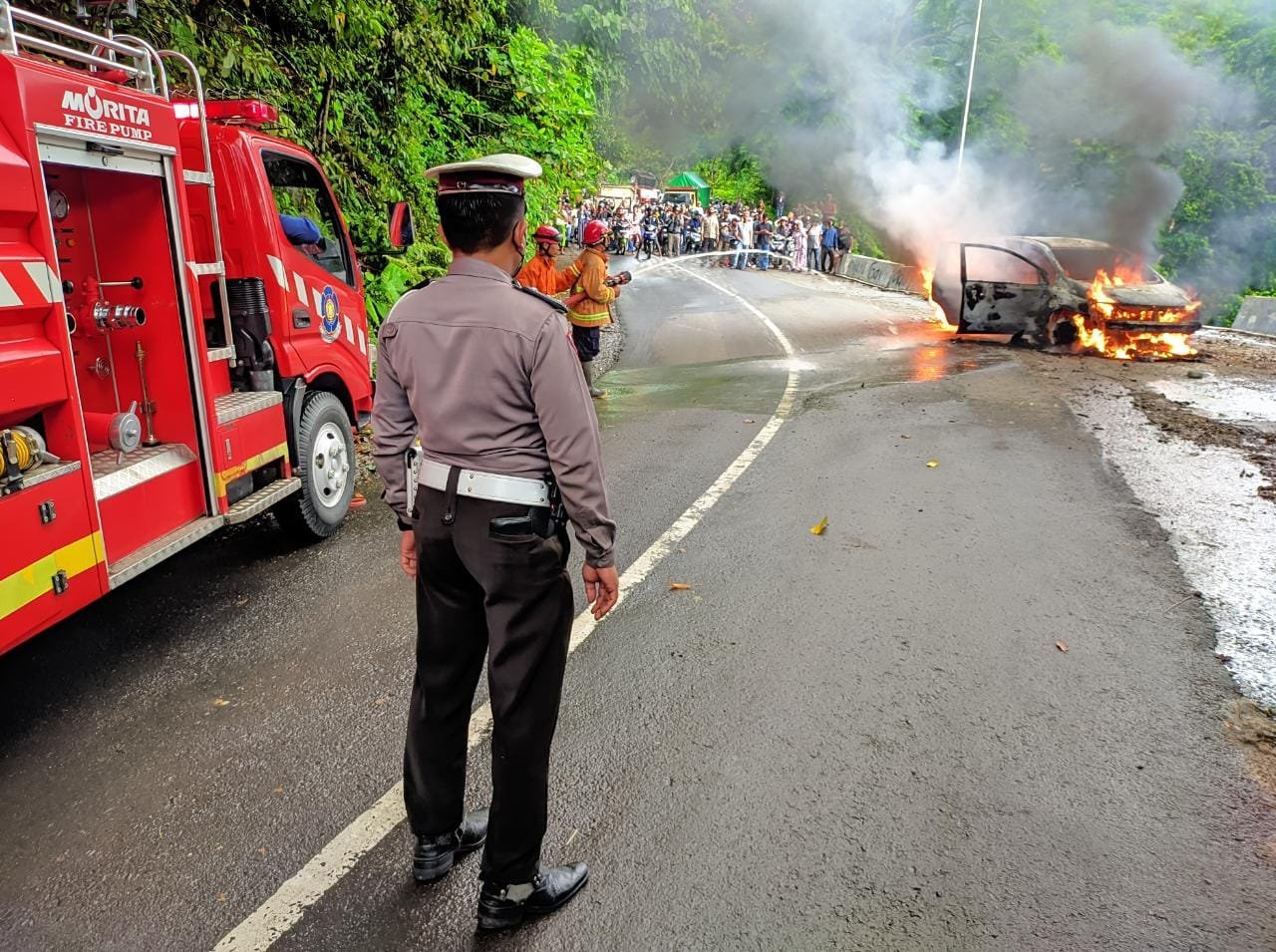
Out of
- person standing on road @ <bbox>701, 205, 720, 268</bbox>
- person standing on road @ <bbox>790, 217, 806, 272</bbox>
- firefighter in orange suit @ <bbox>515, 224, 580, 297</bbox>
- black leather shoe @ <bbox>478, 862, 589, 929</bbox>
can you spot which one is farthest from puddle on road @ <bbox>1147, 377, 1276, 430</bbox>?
person standing on road @ <bbox>701, 205, 720, 268</bbox>

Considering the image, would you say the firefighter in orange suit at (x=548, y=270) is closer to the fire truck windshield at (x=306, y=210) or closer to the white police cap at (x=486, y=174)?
the fire truck windshield at (x=306, y=210)

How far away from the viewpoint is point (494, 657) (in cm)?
254

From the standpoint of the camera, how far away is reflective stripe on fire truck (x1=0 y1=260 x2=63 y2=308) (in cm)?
324

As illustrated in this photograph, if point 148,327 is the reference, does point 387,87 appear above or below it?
above

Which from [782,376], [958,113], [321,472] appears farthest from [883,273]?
[321,472]

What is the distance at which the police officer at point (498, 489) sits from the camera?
243cm

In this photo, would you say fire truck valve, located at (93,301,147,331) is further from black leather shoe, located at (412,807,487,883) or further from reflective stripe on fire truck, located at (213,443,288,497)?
black leather shoe, located at (412,807,487,883)

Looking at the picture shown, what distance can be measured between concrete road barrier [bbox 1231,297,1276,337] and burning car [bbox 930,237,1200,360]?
3565 millimetres

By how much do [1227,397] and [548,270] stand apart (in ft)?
25.4

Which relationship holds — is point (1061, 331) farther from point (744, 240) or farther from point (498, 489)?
point (744, 240)

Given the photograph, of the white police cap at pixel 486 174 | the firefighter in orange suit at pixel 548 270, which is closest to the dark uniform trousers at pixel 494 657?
the white police cap at pixel 486 174

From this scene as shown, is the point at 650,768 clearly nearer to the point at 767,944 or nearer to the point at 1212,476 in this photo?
the point at 767,944

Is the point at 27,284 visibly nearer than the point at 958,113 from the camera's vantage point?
Yes

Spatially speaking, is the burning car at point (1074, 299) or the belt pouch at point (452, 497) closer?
the belt pouch at point (452, 497)
